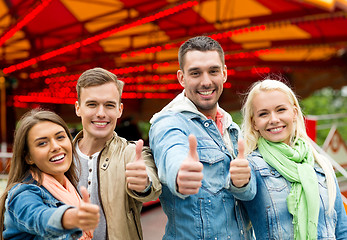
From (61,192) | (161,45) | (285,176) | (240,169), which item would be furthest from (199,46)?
(161,45)

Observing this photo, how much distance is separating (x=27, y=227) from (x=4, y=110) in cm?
1020

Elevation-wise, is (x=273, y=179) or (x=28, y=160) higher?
(x=28, y=160)

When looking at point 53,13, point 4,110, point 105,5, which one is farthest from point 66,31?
point 4,110

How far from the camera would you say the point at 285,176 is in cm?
146

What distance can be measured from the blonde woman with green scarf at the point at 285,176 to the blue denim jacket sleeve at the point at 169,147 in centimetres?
39

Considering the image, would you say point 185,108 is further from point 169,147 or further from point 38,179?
point 38,179

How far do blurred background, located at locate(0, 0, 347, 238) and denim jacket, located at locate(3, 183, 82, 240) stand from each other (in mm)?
1622

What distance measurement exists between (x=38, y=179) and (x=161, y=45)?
5101 mm

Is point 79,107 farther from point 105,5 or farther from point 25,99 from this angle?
point 25,99

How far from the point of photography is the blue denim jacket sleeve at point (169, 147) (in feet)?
3.78

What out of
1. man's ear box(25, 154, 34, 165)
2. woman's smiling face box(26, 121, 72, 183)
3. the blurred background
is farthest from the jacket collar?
the blurred background

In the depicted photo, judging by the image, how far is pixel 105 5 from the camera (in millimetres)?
5934

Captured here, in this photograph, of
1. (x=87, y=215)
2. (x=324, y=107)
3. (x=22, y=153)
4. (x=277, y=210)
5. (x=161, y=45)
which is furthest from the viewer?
(x=324, y=107)

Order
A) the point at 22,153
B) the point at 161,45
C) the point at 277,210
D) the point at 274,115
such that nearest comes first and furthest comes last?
the point at 22,153 → the point at 277,210 → the point at 274,115 → the point at 161,45
